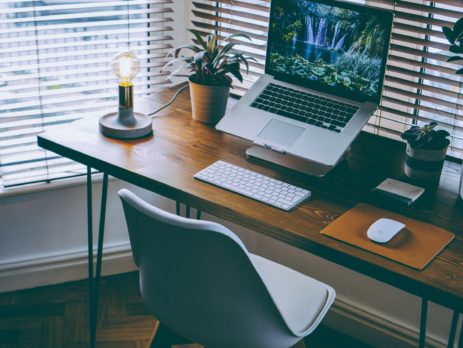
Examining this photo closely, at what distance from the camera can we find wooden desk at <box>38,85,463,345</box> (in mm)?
1468

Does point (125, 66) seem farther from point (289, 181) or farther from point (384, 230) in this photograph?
point (384, 230)

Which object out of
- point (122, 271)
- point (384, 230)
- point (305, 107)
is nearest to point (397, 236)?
point (384, 230)

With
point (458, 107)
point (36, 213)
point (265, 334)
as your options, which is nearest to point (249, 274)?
point (265, 334)

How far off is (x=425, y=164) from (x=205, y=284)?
74 cm

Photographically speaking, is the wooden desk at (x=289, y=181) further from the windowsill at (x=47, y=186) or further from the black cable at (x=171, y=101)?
the windowsill at (x=47, y=186)

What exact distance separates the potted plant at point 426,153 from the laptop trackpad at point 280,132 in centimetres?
31

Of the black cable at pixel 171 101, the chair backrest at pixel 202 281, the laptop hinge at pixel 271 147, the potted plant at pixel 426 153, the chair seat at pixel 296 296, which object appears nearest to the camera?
the chair backrest at pixel 202 281

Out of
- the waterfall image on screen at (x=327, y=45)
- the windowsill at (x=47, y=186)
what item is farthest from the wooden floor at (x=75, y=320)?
the waterfall image on screen at (x=327, y=45)

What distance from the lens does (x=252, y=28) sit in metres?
2.48

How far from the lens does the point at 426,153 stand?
1822 mm

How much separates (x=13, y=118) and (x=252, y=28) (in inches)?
35.9

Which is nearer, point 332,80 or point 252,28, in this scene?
point 332,80

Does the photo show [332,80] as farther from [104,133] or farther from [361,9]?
[104,133]

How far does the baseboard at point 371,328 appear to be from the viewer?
7.66 feet
